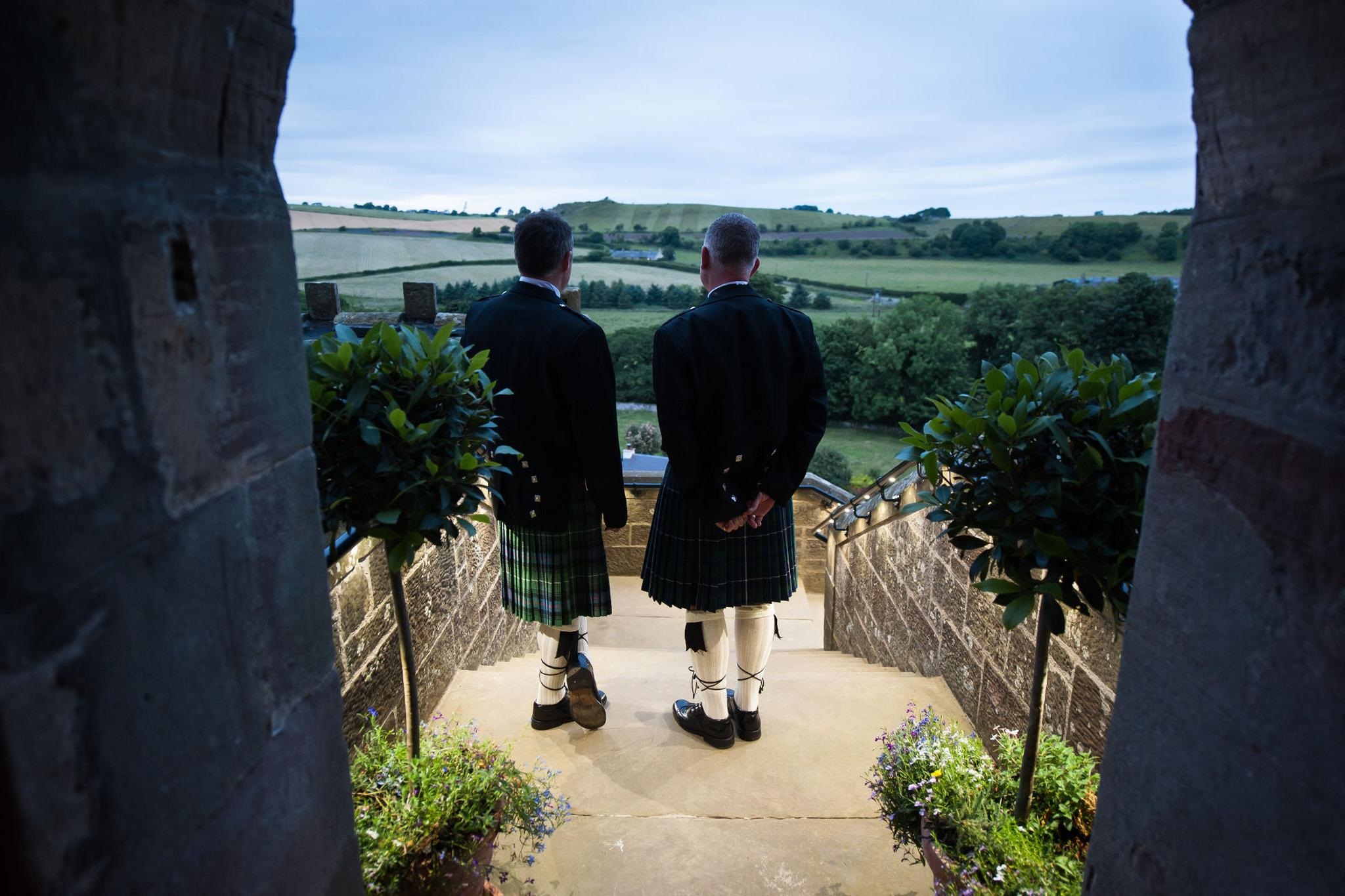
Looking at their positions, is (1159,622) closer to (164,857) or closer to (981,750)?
(981,750)

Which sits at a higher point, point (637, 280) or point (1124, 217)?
point (1124, 217)

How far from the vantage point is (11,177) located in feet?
2.10

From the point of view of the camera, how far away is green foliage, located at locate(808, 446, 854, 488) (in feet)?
35.9

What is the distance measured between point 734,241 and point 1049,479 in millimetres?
1213

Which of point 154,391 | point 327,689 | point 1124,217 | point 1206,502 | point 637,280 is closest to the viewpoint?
point 154,391

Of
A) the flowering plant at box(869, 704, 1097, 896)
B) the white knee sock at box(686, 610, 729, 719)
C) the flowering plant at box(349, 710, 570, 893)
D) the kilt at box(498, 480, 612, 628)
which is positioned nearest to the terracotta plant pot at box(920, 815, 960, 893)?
the flowering plant at box(869, 704, 1097, 896)

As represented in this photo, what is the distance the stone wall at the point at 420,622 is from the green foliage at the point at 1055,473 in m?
1.29

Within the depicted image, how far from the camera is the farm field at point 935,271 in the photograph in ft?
56.0

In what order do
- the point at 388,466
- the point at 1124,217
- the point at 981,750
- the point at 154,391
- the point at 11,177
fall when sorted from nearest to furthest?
1. the point at 11,177
2. the point at 154,391
3. the point at 388,466
4. the point at 981,750
5. the point at 1124,217

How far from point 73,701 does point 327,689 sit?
1.80 feet

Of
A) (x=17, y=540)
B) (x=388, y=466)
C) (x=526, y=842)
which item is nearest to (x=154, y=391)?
(x=17, y=540)

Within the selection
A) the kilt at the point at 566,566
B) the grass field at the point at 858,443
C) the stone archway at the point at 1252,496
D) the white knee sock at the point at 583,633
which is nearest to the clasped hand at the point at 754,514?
the kilt at the point at 566,566

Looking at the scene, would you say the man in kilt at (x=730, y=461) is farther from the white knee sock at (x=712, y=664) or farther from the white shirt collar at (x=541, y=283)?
the white shirt collar at (x=541, y=283)

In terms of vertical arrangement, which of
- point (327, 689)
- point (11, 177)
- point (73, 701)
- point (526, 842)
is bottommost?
point (526, 842)
